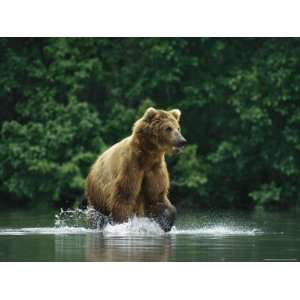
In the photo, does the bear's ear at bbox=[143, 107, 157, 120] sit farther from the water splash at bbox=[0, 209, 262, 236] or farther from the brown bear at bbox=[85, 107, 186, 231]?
the water splash at bbox=[0, 209, 262, 236]

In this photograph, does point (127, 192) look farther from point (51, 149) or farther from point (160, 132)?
point (51, 149)

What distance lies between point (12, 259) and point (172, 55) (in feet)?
48.9

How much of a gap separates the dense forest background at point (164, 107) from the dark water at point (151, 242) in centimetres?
745

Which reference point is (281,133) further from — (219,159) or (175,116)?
(175,116)

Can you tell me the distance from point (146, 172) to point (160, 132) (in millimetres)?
623

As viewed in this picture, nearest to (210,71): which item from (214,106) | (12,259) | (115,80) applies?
(214,106)

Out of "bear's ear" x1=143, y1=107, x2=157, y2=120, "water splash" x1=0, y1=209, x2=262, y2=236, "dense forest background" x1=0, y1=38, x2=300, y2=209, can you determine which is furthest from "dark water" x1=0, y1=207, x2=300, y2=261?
"dense forest background" x1=0, y1=38, x2=300, y2=209

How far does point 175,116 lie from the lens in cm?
1403

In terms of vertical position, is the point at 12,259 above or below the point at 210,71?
below

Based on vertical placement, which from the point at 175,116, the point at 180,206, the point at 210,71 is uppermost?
the point at 210,71

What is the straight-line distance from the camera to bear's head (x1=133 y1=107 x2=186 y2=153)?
44.4ft

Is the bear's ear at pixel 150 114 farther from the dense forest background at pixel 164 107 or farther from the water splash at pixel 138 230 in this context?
the dense forest background at pixel 164 107

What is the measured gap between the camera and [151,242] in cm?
1248

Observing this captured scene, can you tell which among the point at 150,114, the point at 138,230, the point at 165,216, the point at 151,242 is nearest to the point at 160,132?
the point at 150,114
